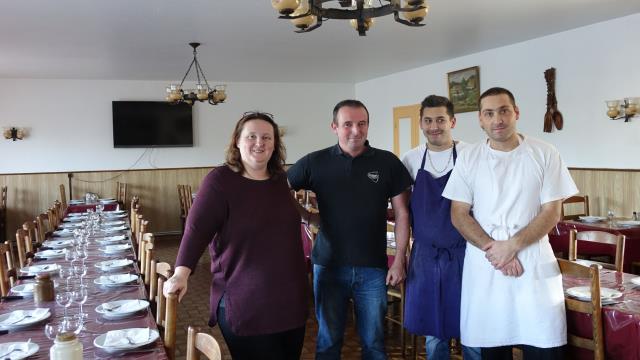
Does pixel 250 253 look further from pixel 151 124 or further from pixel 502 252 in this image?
pixel 151 124

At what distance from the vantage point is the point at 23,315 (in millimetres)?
2545

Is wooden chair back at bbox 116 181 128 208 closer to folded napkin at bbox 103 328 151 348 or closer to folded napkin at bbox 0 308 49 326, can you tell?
folded napkin at bbox 0 308 49 326

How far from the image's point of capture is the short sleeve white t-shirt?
2.62 metres

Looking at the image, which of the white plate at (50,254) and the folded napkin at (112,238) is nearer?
the white plate at (50,254)

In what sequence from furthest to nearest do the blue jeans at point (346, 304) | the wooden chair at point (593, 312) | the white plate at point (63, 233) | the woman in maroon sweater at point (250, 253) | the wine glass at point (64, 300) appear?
the white plate at point (63, 233), the blue jeans at point (346, 304), the wine glass at point (64, 300), the wooden chair at point (593, 312), the woman in maroon sweater at point (250, 253)

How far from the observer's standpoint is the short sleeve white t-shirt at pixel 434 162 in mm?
2620

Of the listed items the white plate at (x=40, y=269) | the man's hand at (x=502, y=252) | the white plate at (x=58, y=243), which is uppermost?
the man's hand at (x=502, y=252)

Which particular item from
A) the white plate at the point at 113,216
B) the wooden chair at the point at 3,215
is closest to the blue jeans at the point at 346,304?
the white plate at the point at 113,216

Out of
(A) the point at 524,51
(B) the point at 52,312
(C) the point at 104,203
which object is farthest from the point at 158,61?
A: (B) the point at 52,312

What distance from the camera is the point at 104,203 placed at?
8336mm

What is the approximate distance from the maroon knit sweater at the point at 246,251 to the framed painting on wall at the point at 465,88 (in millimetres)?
6363

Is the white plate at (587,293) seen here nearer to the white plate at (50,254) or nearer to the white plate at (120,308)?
the white plate at (120,308)

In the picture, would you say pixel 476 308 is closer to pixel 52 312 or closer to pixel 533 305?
pixel 533 305

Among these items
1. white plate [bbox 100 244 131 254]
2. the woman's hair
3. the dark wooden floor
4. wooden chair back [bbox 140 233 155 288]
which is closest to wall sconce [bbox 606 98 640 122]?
the dark wooden floor
